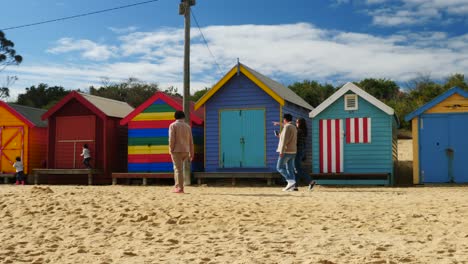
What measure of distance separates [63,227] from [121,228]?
838 mm

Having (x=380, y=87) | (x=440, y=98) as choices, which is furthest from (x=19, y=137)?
(x=380, y=87)

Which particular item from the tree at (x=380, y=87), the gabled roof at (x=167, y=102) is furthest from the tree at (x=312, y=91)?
the gabled roof at (x=167, y=102)

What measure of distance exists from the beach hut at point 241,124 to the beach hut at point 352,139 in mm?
1292

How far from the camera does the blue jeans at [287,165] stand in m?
11.2

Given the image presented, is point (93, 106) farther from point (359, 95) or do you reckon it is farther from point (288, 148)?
point (288, 148)

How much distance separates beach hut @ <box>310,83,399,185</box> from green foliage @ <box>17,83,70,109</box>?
36.2 metres

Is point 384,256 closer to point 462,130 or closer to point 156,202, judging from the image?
point 156,202

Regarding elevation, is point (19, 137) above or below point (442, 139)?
above

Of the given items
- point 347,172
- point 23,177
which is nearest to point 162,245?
point 347,172

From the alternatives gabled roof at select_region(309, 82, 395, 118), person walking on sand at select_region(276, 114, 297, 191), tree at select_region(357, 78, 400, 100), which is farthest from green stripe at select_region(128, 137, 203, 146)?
tree at select_region(357, 78, 400, 100)

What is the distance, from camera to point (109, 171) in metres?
17.7

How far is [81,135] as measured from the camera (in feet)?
57.9

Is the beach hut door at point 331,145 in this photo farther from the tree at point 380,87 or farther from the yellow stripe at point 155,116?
the tree at point 380,87

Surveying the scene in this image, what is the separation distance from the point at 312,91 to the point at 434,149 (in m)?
21.6
